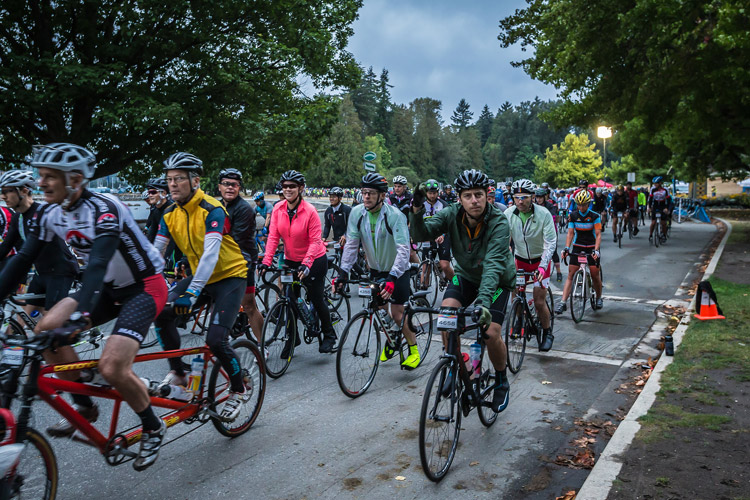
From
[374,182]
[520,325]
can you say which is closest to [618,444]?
[520,325]

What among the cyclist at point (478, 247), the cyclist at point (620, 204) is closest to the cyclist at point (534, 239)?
the cyclist at point (478, 247)

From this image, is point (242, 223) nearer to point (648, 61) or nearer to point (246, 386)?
point (246, 386)

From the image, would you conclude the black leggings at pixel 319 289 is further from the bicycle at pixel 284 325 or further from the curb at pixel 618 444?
the curb at pixel 618 444

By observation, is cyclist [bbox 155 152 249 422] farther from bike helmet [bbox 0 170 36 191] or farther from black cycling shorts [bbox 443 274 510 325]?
bike helmet [bbox 0 170 36 191]

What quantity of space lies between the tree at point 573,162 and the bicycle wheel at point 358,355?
3719 inches

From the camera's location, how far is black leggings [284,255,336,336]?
7211 millimetres

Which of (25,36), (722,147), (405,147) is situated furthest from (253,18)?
(405,147)

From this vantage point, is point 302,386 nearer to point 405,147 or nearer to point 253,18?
point 253,18

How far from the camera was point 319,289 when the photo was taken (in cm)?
725

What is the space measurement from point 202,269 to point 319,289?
8.99 feet

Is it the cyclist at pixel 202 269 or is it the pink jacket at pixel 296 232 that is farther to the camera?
the pink jacket at pixel 296 232

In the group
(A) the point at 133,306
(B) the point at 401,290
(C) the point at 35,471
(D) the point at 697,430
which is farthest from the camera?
(B) the point at 401,290

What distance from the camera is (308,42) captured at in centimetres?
1891

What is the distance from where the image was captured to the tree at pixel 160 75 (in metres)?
15.2
